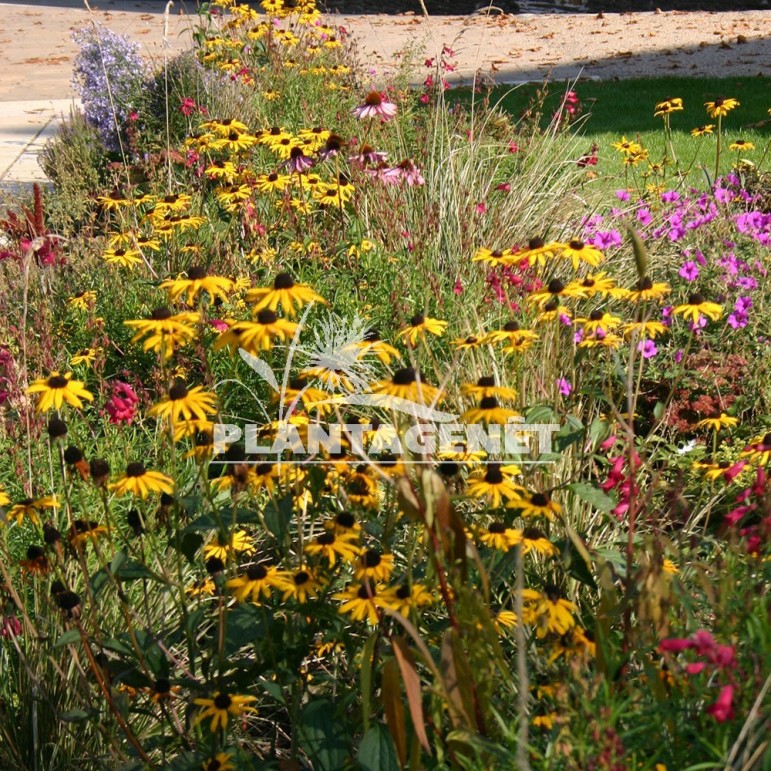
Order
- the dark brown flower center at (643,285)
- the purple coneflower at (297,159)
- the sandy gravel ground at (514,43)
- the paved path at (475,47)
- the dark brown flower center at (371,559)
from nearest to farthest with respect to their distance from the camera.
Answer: the dark brown flower center at (371,559) < the dark brown flower center at (643,285) < the purple coneflower at (297,159) < the paved path at (475,47) < the sandy gravel ground at (514,43)

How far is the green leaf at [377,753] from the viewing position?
1.88 meters

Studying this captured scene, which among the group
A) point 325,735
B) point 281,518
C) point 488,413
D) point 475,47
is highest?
point 475,47

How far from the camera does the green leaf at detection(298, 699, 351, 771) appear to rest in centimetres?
200

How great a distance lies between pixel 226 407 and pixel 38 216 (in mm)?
953

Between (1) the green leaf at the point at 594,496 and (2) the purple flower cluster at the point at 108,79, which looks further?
(2) the purple flower cluster at the point at 108,79

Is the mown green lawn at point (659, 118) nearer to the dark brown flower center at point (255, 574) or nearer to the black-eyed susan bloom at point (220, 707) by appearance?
the dark brown flower center at point (255, 574)

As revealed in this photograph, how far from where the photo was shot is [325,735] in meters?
2.00

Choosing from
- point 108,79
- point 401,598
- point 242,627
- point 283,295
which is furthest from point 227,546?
point 108,79

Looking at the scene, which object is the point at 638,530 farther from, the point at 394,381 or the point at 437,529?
the point at 437,529

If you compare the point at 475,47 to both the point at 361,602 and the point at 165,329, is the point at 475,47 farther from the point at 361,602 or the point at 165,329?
the point at 361,602

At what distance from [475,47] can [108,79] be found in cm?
607

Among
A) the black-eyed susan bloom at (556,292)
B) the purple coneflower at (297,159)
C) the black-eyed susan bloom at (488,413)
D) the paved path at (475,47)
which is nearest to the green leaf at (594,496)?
the black-eyed susan bloom at (488,413)

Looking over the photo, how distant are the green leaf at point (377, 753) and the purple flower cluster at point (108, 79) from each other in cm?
618

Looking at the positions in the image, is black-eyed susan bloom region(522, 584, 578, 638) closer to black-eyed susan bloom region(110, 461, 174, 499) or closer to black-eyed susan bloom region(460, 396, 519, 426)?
black-eyed susan bloom region(460, 396, 519, 426)
